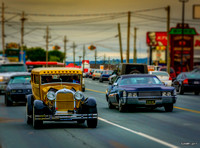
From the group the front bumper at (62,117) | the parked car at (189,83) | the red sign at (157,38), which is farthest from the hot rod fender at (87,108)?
the red sign at (157,38)

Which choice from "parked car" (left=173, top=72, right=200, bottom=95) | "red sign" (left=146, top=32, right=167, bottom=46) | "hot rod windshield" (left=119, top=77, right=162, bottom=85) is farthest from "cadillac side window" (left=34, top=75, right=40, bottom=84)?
"red sign" (left=146, top=32, right=167, bottom=46)

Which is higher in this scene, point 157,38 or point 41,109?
point 157,38

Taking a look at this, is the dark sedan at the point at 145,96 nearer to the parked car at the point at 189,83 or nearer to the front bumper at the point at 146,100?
the front bumper at the point at 146,100

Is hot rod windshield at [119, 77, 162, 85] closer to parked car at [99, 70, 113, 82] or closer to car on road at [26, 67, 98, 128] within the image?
car on road at [26, 67, 98, 128]

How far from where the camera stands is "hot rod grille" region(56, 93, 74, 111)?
14445 millimetres

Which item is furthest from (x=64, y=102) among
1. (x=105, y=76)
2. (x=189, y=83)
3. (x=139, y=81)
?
(x=105, y=76)

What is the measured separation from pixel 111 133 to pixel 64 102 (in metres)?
1.81

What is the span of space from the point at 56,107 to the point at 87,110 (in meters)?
0.87

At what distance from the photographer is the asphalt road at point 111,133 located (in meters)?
11.3

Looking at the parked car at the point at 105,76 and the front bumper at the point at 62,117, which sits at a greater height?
the front bumper at the point at 62,117

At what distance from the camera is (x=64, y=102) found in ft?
47.5

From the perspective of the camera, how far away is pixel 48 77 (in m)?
15.9

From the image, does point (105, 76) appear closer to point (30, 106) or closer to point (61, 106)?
point (30, 106)

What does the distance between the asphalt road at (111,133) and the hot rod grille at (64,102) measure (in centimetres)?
58
